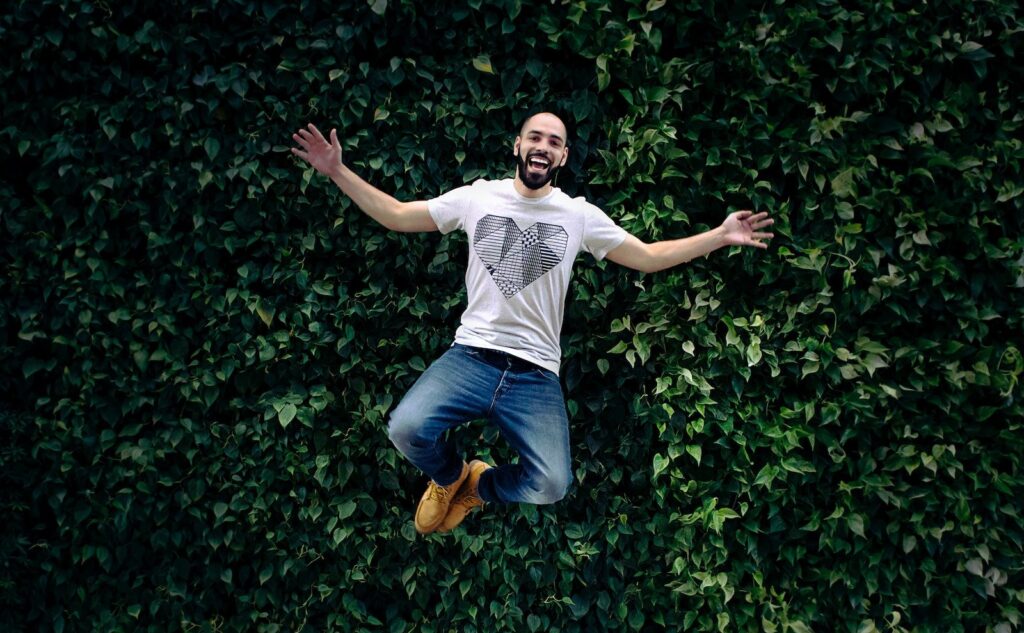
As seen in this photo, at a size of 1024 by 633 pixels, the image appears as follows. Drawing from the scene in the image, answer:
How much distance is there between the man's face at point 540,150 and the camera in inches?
126

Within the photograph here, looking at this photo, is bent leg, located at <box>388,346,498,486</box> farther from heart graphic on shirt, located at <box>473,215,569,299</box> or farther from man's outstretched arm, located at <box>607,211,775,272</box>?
man's outstretched arm, located at <box>607,211,775,272</box>

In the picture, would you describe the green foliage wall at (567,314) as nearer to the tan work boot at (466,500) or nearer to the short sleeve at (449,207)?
the tan work boot at (466,500)

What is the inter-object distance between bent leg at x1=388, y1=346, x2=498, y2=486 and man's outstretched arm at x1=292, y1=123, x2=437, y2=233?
1.73 ft

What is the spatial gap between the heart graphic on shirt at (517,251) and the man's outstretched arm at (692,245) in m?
0.28

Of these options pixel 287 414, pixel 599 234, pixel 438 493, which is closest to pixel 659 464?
pixel 438 493

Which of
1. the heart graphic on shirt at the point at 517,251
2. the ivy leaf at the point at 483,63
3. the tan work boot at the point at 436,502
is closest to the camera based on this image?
the heart graphic on shirt at the point at 517,251

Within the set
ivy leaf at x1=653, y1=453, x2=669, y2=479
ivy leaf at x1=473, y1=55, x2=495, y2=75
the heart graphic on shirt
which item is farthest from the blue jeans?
ivy leaf at x1=473, y1=55, x2=495, y2=75

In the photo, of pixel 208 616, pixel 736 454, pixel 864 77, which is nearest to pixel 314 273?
pixel 208 616

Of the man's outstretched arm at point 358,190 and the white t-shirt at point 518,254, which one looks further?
the white t-shirt at point 518,254

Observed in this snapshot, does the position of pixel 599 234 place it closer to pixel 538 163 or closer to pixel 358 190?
pixel 538 163

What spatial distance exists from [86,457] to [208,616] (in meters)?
0.95

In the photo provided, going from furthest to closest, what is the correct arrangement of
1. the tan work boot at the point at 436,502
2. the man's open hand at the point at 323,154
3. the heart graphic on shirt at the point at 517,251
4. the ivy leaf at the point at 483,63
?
the ivy leaf at the point at 483,63 < the tan work boot at the point at 436,502 < the heart graphic on shirt at the point at 517,251 < the man's open hand at the point at 323,154

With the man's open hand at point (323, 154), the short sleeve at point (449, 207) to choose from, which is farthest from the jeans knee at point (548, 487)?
the man's open hand at point (323, 154)

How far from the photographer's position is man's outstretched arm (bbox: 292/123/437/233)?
3.15 meters
